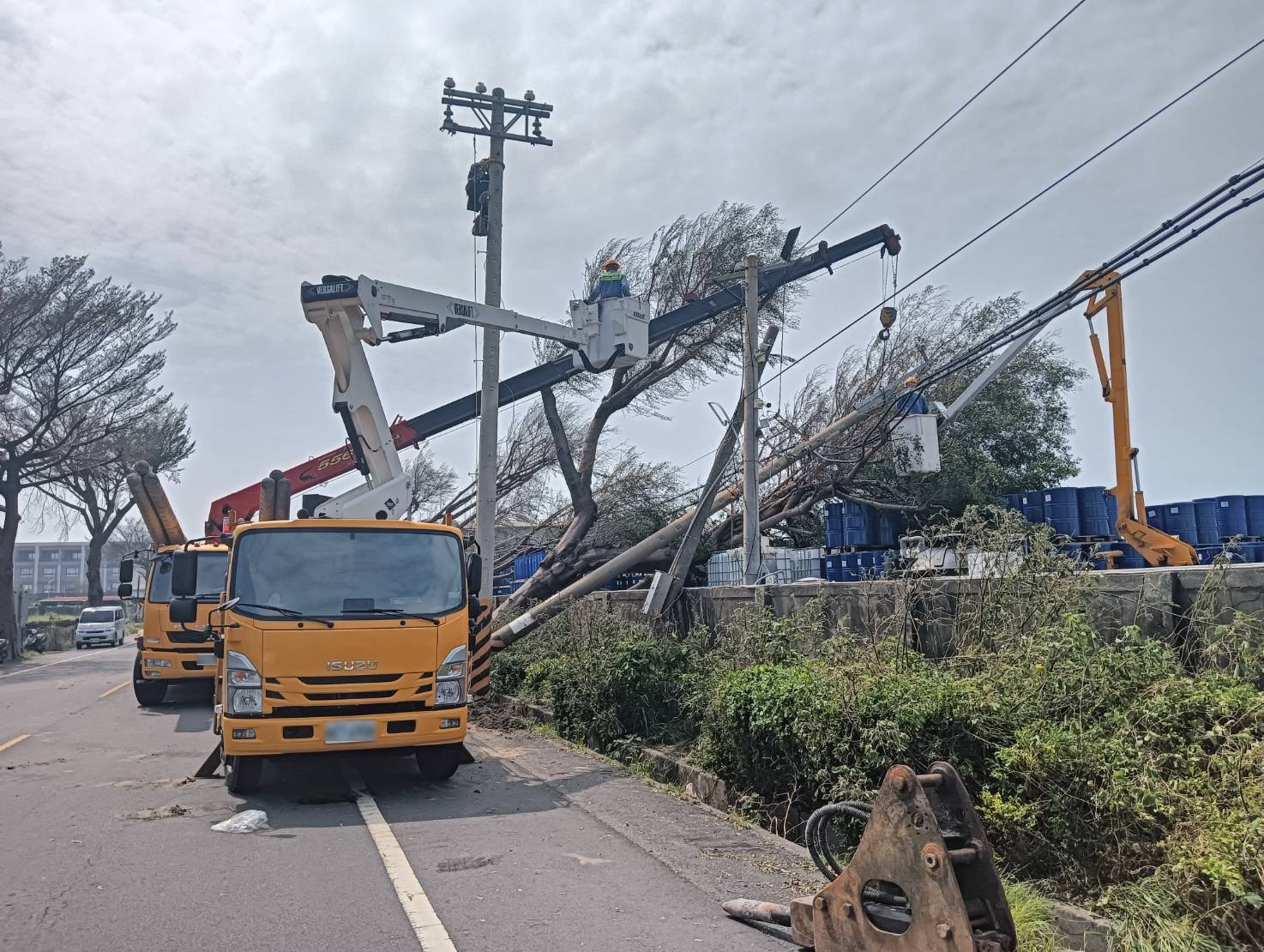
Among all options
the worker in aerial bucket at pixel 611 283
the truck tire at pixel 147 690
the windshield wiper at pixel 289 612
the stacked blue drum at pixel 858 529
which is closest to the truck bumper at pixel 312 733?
the windshield wiper at pixel 289 612

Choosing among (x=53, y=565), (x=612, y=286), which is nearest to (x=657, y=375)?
(x=612, y=286)

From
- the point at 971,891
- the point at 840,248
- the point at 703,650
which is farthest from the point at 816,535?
the point at 971,891

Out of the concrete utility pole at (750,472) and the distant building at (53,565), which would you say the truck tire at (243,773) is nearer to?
the concrete utility pole at (750,472)

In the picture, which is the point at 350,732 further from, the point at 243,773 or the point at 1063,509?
the point at 1063,509

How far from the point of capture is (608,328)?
1441 cm

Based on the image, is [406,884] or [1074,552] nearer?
[406,884]

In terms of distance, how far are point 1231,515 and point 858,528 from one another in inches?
238

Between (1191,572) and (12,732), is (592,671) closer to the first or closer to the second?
(1191,572)

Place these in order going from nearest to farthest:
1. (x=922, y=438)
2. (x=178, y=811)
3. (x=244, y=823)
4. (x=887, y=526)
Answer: (x=244, y=823) → (x=178, y=811) → (x=922, y=438) → (x=887, y=526)

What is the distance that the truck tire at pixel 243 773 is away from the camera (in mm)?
8234

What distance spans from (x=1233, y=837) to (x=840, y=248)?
15.6 m

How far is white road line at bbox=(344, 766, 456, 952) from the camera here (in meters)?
4.82

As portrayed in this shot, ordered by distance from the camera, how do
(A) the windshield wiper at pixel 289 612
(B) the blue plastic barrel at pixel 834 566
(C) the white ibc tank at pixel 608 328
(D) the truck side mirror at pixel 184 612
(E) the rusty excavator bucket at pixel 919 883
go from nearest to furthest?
1. (E) the rusty excavator bucket at pixel 919 883
2. (A) the windshield wiper at pixel 289 612
3. (D) the truck side mirror at pixel 184 612
4. (C) the white ibc tank at pixel 608 328
5. (B) the blue plastic barrel at pixel 834 566

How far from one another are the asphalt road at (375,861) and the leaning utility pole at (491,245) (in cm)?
529
